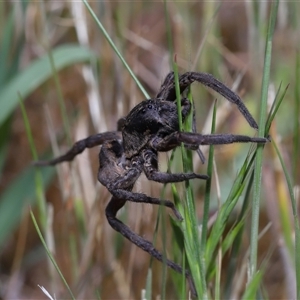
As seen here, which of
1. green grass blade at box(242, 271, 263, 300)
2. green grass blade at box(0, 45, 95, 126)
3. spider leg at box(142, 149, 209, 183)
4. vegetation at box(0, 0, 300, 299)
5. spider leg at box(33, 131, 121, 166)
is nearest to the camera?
green grass blade at box(242, 271, 263, 300)

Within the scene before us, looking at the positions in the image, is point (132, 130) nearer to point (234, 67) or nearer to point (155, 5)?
point (234, 67)

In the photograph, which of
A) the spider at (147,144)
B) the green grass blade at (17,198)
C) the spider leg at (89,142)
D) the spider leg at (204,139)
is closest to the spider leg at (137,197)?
the spider at (147,144)

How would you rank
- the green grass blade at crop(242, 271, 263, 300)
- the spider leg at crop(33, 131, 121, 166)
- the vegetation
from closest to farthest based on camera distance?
1. the green grass blade at crop(242, 271, 263, 300)
2. the vegetation
3. the spider leg at crop(33, 131, 121, 166)

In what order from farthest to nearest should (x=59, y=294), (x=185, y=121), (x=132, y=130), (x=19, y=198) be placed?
1. (x=19, y=198)
2. (x=59, y=294)
3. (x=132, y=130)
4. (x=185, y=121)

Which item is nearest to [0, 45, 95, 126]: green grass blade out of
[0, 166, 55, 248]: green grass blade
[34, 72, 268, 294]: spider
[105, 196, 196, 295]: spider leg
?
[0, 166, 55, 248]: green grass blade

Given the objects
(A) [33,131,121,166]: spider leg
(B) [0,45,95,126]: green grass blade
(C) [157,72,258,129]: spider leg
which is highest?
(B) [0,45,95,126]: green grass blade

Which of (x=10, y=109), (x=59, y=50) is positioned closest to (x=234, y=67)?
(x=59, y=50)

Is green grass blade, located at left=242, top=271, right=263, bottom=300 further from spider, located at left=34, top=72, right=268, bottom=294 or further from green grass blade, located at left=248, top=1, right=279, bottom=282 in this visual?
spider, located at left=34, top=72, right=268, bottom=294
